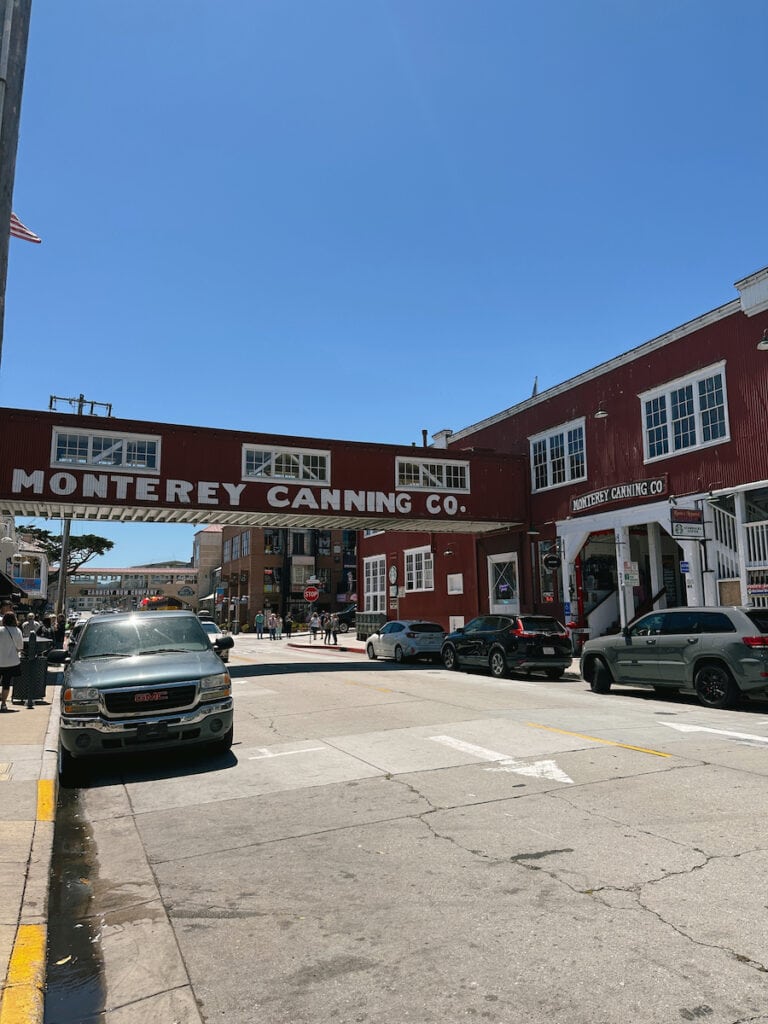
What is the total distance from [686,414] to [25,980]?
2064 centimetres

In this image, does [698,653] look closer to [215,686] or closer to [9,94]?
[215,686]

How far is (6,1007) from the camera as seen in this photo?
3270mm

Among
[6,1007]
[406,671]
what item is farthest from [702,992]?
[406,671]

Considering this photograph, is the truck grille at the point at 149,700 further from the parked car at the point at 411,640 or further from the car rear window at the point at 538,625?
the parked car at the point at 411,640

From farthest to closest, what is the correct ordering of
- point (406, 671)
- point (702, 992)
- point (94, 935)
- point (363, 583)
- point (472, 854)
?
point (363, 583)
point (406, 671)
point (472, 854)
point (94, 935)
point (702, 992)

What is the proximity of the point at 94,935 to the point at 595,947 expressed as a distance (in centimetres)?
275

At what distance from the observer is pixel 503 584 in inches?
1140

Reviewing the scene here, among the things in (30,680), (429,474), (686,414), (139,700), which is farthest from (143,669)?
(429,474)

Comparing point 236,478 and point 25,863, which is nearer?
point 25,863

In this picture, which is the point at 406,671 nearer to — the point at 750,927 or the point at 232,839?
the point at 232,839

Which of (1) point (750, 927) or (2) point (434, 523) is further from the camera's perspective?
(2) point (434, 523)

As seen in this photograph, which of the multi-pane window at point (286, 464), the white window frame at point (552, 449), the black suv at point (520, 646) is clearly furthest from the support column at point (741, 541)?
the multi-pane window at point (286, 464)

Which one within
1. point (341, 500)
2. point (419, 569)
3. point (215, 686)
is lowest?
point (215, 686)

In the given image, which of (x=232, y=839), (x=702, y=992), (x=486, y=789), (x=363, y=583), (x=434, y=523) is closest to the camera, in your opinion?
(x=702, y=992)
